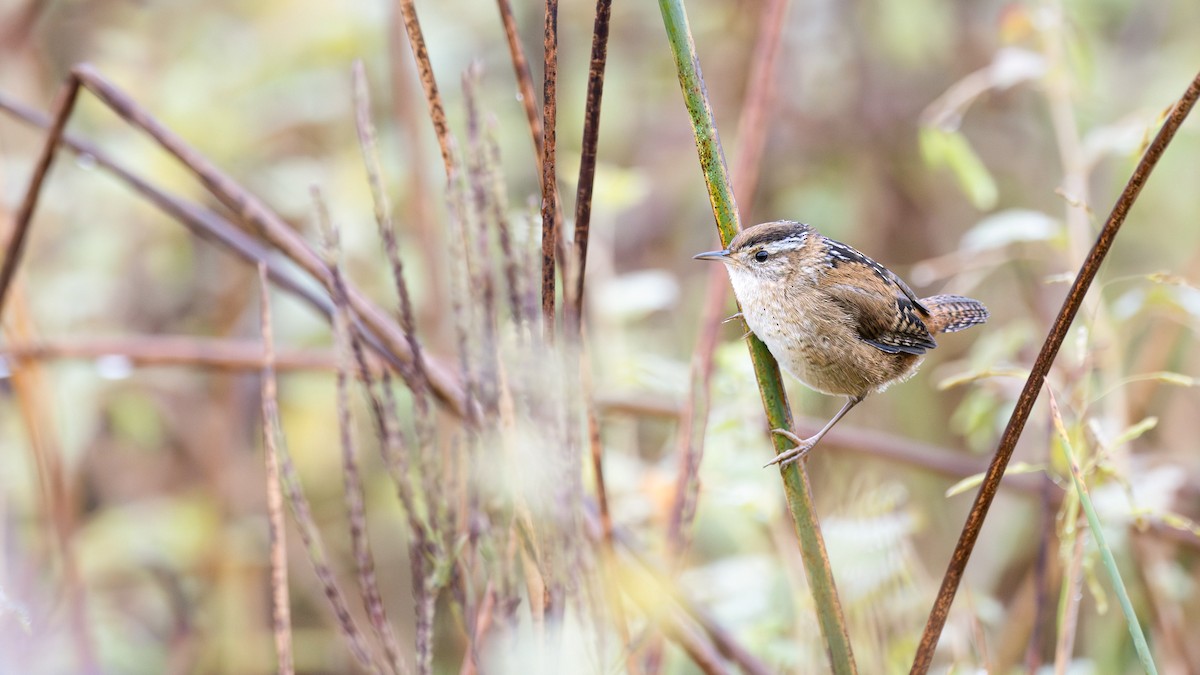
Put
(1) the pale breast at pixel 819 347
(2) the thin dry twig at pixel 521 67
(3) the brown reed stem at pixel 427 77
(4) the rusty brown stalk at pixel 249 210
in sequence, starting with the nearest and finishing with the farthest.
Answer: (3) the brown reed stem at pixel 427 77 → (2) the thin dry twig at pixel 521 67 → (4) the rusty brown stalk at pixel 249 210 → (1) the pale breast at pixel 819 347

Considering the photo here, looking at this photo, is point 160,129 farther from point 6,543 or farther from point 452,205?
point 6,543

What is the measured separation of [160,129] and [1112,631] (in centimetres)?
270

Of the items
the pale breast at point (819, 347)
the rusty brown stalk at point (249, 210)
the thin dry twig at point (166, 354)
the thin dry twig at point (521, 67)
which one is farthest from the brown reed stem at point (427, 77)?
the thin dry twig at point (166, 354)

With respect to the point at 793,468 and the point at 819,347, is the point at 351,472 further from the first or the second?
the point at 819,347

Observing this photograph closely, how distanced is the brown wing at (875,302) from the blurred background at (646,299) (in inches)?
8.3

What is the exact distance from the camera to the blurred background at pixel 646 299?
8.08 feet

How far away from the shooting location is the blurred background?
8.08 ft

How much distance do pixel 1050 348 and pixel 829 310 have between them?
1037 mm

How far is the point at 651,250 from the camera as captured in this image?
15.9 feet

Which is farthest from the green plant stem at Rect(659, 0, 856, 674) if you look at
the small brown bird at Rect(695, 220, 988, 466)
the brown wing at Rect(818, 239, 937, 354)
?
the brown wing at Rect(818, 239, 937, 354)

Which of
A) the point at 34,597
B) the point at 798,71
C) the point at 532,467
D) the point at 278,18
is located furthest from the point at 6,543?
the point at 798,71

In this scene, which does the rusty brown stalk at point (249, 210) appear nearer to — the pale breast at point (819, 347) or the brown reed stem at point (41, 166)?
the brown reed stem at point (41, 166)

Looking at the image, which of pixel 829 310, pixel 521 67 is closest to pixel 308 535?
pixel 521 67

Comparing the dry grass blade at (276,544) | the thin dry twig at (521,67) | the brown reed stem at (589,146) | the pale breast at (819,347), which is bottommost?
the dry grass blade at (276,544)
